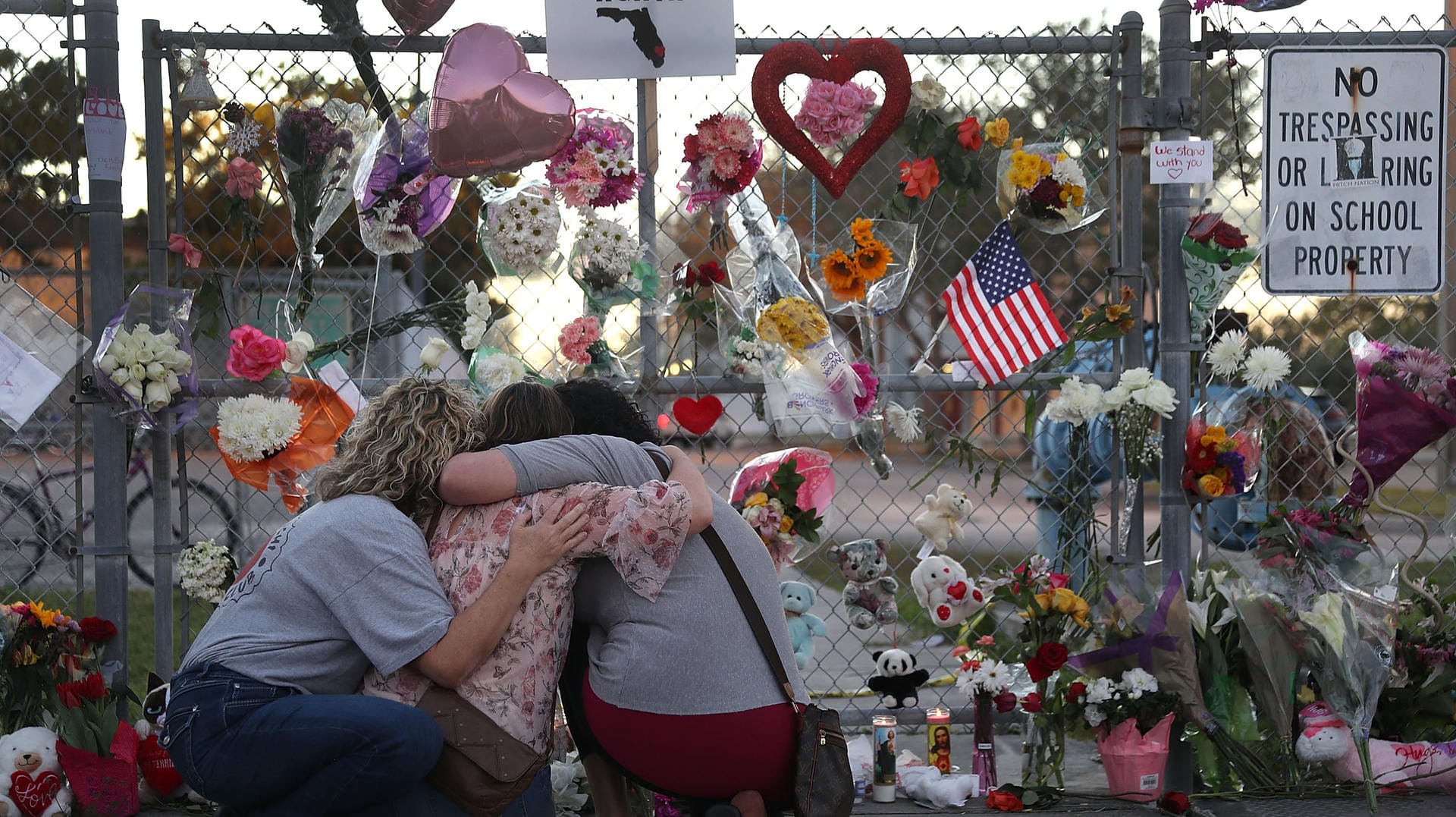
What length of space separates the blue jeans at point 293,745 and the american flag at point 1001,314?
1962 millimetres

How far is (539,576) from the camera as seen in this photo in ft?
8.76

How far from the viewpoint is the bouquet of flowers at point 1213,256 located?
3.64m

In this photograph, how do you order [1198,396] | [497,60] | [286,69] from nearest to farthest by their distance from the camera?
1. [497,60]
2. [286,69]
3. [1198,396]

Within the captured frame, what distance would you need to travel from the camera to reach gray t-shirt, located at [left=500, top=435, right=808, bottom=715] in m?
2.69

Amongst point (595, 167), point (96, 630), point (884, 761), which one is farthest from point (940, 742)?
point (96, 630)

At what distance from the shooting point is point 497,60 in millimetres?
3385

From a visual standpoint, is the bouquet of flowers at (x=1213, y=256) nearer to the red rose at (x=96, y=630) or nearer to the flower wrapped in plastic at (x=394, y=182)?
the flower wrapped in plastic at (x=394, y=182)

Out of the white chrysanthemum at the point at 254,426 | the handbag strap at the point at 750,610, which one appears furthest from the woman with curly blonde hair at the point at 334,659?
the white chrysanthemum at the point at 254,426

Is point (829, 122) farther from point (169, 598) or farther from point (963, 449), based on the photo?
point (169, 598)

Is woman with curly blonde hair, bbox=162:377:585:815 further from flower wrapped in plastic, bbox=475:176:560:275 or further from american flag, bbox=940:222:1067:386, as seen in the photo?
american flag, bbox=940:222:1067:386

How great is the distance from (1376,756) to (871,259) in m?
1.93

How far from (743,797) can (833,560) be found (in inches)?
43.7

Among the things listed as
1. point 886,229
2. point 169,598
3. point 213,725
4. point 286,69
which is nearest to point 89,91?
point 286,69

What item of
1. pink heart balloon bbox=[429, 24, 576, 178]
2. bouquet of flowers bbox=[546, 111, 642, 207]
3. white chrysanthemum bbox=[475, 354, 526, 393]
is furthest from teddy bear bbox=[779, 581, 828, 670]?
pink heart balloon bbox=[429, 24, 576, 178]
